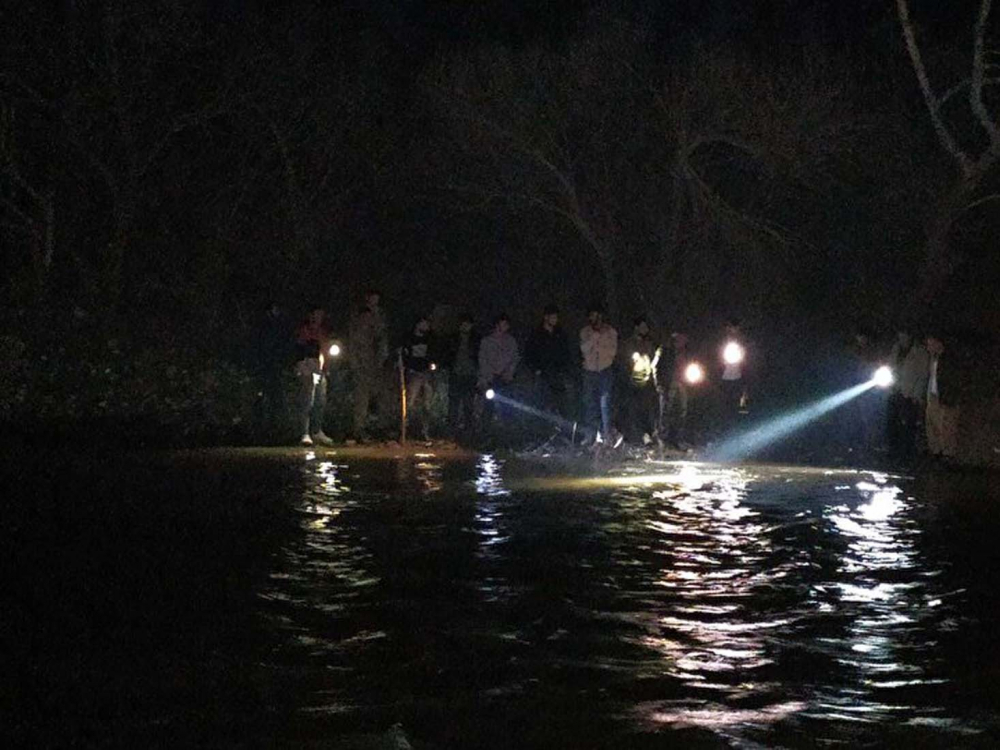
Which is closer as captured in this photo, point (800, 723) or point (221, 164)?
point (800, 723)

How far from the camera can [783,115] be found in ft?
78.1

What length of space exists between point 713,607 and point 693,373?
12.2m

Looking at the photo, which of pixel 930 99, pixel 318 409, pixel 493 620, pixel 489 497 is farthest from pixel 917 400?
pixel 493 620

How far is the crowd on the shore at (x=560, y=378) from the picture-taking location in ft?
65.7

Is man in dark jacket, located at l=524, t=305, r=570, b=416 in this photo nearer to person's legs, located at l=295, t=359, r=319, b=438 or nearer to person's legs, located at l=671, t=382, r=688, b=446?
person's legs, located at l=671, t=382, r=688, b=446

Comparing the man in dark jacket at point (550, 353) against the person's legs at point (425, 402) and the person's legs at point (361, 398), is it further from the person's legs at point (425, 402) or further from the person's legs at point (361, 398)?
the person's legs at point (361, 398)

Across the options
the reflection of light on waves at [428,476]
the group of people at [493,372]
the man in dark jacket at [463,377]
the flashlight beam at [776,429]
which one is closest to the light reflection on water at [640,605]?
the reflection of light on waves at [428,476]

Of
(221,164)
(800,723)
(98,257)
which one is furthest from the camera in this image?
(221,164)

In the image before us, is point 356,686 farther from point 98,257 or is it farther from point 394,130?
point 394,130

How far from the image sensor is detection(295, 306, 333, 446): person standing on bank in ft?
66.4

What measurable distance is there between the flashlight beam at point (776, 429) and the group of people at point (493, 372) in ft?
2.14

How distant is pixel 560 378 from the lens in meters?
21.6

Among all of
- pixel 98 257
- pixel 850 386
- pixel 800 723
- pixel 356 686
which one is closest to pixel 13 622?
pixel 356 686

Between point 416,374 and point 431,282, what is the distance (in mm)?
7416
